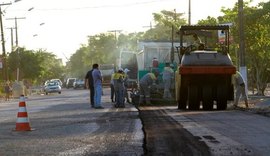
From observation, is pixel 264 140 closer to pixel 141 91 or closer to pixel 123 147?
pixel 123 147

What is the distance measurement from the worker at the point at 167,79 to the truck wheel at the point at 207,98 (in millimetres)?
5177

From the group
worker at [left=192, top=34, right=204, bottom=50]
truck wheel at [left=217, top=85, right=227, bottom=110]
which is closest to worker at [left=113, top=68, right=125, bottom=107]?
worker at [left=192, top=34, right=204, bottom=50]

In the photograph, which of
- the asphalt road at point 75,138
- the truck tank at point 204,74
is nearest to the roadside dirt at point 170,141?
the asphalt road at point 75,138

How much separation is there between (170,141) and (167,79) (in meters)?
16.5

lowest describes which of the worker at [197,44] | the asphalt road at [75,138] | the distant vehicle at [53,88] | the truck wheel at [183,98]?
the distant vehicle at [53,88]

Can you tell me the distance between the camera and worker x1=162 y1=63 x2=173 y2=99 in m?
28.4

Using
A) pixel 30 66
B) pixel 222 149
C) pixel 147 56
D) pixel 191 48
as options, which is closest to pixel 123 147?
pixel 222 149

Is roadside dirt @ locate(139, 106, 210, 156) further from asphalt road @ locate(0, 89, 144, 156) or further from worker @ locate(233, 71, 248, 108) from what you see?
worker @ locate(233, 71, 248, 108)

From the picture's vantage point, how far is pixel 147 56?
33.1 m

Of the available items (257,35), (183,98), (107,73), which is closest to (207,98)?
(183,98)

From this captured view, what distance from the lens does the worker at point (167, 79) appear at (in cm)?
2844

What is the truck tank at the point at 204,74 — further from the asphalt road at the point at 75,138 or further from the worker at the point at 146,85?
the asphalt road at the point at 75,138

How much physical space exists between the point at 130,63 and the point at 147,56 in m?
12.7

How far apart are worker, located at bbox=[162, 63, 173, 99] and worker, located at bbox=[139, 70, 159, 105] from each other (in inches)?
18.1
